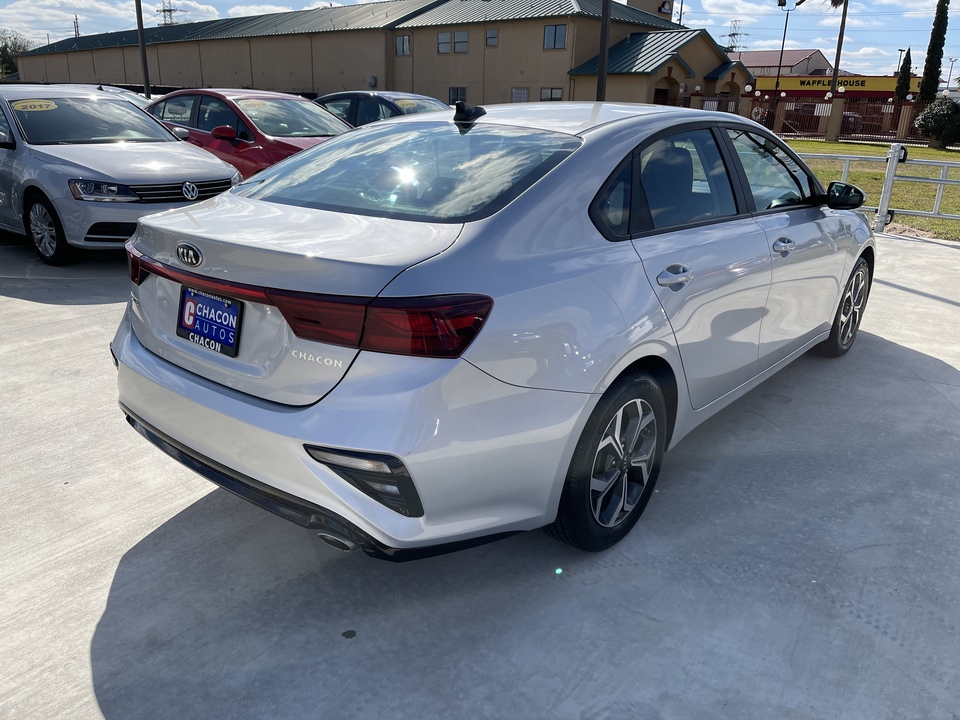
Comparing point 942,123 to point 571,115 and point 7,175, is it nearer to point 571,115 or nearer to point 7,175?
point 7,175

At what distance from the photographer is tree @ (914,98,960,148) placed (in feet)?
103

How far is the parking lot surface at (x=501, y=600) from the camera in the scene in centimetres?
232

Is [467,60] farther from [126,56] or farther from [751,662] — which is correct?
[751,662]

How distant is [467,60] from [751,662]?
39837 millimetres

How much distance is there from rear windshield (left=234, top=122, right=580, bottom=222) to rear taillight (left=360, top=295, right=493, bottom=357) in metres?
0.45

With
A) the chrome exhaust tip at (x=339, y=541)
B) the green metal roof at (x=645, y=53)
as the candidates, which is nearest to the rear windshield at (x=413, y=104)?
the chrome exhaust tip at (x=339, y=541)

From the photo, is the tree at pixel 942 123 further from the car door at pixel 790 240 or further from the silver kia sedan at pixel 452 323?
the silver kia sedan at pixel 452 323

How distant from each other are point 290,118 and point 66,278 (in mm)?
3715

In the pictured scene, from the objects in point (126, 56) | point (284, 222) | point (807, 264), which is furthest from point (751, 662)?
point (126, 56)

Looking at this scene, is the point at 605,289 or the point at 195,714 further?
the point at 605,289

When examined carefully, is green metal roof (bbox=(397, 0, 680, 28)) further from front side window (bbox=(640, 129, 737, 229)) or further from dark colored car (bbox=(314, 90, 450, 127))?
front side window (bbox=(640, 129, 737, 229))

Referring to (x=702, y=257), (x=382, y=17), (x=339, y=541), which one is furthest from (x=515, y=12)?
(x=339, y=541)

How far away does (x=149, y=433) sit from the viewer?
2809mm

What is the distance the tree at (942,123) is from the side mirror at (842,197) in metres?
32.7
